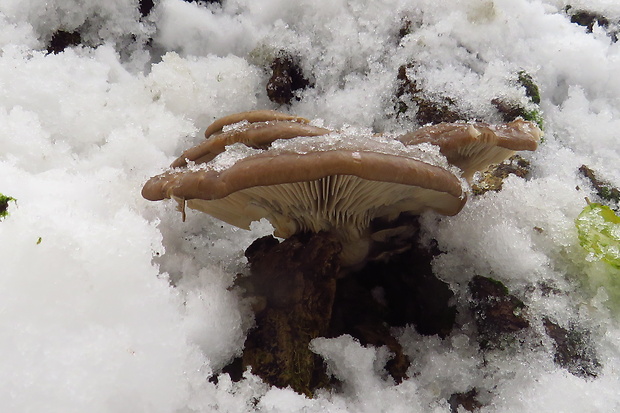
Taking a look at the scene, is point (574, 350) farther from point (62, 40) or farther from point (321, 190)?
point (62, 40)

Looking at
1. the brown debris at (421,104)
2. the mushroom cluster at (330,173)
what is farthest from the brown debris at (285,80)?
the mushroom cluster at (330,173)

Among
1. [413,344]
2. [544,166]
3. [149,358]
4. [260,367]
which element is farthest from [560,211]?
[149,358]

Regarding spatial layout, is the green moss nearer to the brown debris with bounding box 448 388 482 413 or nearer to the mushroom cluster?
the mushroom cluster

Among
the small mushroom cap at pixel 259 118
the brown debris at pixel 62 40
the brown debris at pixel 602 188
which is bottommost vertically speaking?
the brown debris at pixel 602 188

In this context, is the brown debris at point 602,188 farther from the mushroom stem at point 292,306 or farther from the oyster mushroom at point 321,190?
the mushroom stem at point 292,306

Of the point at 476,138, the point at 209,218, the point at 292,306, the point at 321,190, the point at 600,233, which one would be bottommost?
the point at 209,218

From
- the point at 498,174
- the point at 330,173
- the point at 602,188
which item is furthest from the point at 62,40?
the point at 602,188

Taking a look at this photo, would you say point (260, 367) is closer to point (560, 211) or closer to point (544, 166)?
point (560, 211)

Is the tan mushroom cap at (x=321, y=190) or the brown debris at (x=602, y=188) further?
the brown debris at (x=602, y=188)
